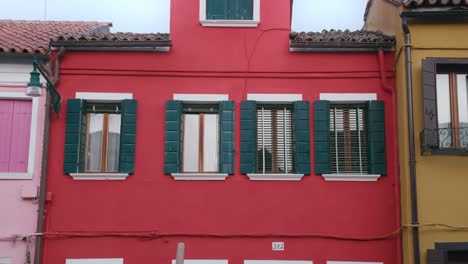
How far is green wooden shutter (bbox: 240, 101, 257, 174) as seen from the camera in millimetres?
13469

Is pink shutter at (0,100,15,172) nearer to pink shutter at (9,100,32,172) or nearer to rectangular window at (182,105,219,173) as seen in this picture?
pink shutter at (9,100,32,172)

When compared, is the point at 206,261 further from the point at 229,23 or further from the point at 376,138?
the point at 229,23

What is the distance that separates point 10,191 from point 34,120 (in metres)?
1.56

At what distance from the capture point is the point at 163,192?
13406 mm

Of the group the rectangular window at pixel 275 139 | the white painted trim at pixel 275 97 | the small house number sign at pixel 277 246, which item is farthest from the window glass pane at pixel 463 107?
the small house number sign at pixel 277 246

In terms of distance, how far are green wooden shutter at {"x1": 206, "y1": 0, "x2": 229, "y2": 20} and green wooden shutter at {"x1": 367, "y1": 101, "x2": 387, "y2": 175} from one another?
3.74 metres

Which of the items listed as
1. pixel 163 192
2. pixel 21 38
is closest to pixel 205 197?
pixel 163 192

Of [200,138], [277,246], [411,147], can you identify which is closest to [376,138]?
[411,147]

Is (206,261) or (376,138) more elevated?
(376,138)

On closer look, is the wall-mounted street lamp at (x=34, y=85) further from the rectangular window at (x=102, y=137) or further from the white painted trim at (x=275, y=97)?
the white painted trim at (x=275, y=97)

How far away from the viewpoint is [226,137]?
1360cm

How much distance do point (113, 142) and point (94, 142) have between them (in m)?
0.41

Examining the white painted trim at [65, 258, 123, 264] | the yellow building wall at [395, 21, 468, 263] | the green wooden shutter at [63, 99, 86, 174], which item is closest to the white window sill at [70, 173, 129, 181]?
the green wooden shutter at [63, 99, 86, 174]

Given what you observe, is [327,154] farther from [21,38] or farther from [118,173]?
[21,38]
